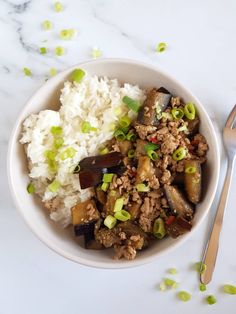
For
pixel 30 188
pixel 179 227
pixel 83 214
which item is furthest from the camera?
pixel 30 188

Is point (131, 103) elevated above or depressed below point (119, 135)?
above

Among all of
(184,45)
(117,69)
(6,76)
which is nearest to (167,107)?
(117,69)

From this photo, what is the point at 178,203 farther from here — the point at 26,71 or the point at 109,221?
the point at 26,71

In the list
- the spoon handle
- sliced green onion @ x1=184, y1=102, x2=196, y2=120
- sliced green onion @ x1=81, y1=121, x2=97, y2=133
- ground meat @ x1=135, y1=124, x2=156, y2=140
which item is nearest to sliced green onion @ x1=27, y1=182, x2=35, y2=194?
sliced green onion @ x1=81, y1=121, x2=97, y2=133

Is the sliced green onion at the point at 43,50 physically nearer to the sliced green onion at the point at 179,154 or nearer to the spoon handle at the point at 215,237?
the sliced green onion at the point at 179,154

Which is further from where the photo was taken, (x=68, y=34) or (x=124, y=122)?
(x=68, y=34)

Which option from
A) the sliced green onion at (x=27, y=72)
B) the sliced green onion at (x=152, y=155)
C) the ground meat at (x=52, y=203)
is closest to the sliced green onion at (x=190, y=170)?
the sliced green onion at (x=152, y=155)

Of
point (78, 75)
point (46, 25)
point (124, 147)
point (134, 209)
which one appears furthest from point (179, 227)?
point (46, 25)
